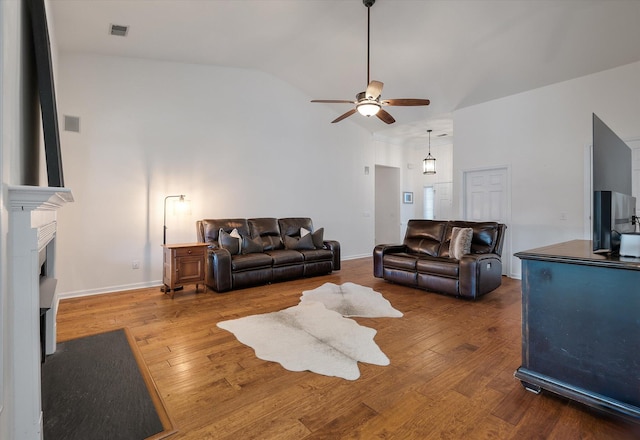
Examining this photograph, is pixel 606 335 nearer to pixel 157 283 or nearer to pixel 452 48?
pixel 452 48

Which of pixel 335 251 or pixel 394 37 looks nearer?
pixel 394 37

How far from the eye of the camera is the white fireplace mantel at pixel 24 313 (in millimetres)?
1386

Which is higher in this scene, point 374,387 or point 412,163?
point 412,163

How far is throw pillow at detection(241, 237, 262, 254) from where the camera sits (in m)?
4.96

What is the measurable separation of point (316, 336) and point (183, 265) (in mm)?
2314

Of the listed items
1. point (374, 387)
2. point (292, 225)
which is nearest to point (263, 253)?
point (292, 225)

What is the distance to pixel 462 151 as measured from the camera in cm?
609

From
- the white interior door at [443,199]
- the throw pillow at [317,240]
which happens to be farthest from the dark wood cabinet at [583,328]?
the white interior door at [443,199]

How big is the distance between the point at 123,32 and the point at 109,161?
5.52 ft

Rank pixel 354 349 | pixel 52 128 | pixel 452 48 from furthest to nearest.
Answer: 1. pixel 452 48
2. pixel 354 349
3. pixel 52 128

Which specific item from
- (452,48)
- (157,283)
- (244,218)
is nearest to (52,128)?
(157,283)

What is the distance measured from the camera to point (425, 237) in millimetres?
5078

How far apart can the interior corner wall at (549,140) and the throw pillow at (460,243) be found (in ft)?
5.20

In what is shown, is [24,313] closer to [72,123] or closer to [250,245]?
[250,245]
